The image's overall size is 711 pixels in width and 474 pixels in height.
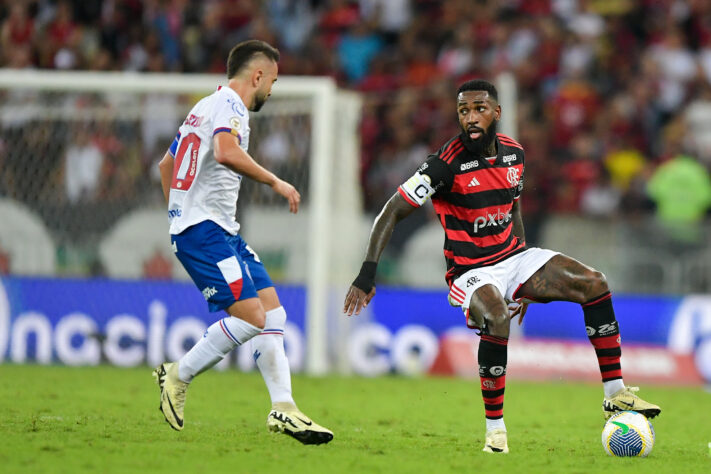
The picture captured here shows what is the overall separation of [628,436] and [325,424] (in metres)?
2.43

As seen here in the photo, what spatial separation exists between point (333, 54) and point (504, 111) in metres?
5.00

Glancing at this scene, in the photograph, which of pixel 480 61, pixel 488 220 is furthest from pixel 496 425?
Result: pixel 480 61

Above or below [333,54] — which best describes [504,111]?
below

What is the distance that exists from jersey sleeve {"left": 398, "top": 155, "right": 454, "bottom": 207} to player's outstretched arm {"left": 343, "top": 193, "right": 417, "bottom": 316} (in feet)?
0.18

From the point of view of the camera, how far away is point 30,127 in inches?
536

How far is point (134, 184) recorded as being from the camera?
13.6 meters

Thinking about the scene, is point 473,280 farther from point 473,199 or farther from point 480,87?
point 480,87

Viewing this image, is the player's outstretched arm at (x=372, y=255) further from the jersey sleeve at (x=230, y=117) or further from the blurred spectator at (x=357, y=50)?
the blurred spectator at (x=357, y=50)

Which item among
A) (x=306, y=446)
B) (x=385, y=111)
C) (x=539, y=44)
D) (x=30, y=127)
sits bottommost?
(x=306, y=446)

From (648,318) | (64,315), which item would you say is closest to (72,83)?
(64,315)

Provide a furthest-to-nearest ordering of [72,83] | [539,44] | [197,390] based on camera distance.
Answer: [539,44] < [72,83] < [197,390]

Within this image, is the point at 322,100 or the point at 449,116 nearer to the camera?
the point at 322,100

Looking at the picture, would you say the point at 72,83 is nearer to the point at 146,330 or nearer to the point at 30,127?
the point at 30,127

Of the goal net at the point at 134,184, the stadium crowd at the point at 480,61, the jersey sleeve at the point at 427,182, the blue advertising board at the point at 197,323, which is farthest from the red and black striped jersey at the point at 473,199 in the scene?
the stadium crowd at the point at 480,61
